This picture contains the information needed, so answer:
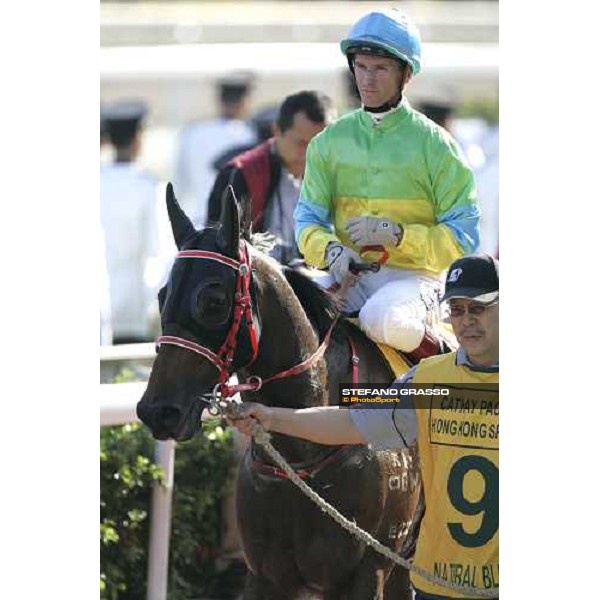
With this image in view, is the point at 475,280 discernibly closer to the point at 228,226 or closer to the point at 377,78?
the point at 228,226

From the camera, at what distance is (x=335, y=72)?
11477 millimetres

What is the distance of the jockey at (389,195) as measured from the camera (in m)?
4.86

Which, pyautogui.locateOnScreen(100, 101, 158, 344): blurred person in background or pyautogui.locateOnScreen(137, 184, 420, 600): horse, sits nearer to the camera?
pyautogui.locateOnScreen(137, 184, 420, 600): horse

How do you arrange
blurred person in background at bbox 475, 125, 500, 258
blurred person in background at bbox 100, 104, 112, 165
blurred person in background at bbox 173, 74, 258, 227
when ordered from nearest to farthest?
blurred person in background at bbox 475, 125, 500, 258 → blurred person in background at bbox 100, 104, 112, 165 → blurred person in background at bbox 173, 74, 258, 227

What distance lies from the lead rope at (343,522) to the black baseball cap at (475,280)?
651 millimetres

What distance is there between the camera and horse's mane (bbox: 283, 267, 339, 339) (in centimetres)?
488

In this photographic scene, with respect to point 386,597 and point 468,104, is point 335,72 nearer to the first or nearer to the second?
point 468,104

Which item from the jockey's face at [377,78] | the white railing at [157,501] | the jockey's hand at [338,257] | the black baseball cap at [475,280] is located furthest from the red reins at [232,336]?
the white railing at [157,501]

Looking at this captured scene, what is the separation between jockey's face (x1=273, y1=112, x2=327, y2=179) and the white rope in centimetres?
223

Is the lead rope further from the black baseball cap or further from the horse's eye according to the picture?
the black baseball cap

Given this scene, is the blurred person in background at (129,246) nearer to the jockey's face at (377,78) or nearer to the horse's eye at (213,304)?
the jockey's face at (377,78)

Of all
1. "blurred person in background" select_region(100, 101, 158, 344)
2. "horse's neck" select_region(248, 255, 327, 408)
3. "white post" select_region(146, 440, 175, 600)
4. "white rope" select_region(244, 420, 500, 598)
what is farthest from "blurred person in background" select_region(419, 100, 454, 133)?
"white rope" select_region(244, 420, 500, 598)
